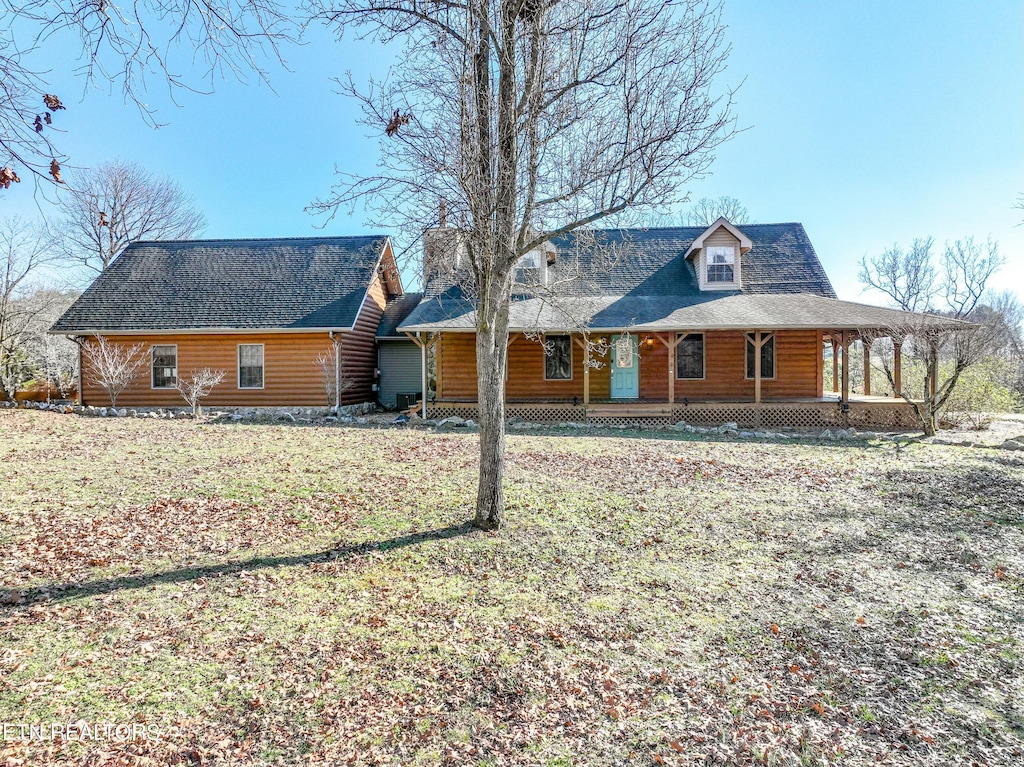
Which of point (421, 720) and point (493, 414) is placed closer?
point (421, 720)

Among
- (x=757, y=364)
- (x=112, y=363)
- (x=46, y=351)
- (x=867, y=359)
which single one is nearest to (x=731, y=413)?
(x=757, y=364)

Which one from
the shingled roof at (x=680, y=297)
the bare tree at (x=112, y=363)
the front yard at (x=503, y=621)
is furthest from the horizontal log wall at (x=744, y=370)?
the bare tree at (x=112, y=363)

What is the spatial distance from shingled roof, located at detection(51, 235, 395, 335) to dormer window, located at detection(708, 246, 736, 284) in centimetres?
1209

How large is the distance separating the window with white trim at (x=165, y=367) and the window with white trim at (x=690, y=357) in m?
17.6

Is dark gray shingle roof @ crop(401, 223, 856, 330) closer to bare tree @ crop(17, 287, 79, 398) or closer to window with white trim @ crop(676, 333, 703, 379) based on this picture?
window with white trim @ crop(676, 333, 703, 379)

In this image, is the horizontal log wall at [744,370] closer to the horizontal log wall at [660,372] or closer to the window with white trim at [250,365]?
the horizontal log wall at [660,372]

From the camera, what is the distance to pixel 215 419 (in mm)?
15211

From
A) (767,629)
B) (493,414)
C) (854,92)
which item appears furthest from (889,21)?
(767,629)

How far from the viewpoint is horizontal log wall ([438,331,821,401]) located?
16.2 metres

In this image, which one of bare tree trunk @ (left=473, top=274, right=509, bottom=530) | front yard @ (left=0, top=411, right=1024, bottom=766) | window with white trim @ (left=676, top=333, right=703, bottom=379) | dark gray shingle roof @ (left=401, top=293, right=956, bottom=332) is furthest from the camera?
window with white trim @ (left=676, top=333, right=703, bottom=379)

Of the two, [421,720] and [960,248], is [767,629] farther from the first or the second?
[960,248]

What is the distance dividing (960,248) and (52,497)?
3958cm

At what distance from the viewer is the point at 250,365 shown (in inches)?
681

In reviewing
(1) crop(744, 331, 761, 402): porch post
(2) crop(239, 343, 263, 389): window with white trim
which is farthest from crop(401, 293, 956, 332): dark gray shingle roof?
(2) crop(239, 343, 263, 389): window with white trim
